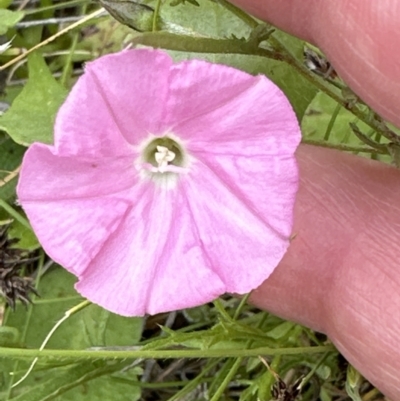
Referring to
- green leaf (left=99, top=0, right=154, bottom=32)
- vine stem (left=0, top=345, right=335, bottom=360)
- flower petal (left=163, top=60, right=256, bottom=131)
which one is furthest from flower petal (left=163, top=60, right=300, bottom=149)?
vine stem (left=0, top=345, right=335, bottom=360)

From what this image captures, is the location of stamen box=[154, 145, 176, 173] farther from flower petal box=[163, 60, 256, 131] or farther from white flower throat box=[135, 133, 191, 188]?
flower petal box=[163, 60, 256, 131]

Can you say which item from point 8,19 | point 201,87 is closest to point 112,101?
point 201,87

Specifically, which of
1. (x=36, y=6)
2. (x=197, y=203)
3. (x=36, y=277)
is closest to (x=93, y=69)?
(x=197, y=203)

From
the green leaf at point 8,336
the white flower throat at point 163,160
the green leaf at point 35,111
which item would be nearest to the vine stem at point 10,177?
the green leaf at point 35,111

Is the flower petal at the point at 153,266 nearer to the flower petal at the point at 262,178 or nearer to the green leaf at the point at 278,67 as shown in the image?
the flower petal at the point at 262,178

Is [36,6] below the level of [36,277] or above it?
above

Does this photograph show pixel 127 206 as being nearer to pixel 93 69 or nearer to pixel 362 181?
pixel 93 69

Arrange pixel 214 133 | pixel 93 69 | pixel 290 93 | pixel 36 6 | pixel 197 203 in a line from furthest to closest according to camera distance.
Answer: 1. pixel 36 6
2. pixel 290 93
3. pixel 197 203
4. pixel 214 133
5. pixel 93 69
